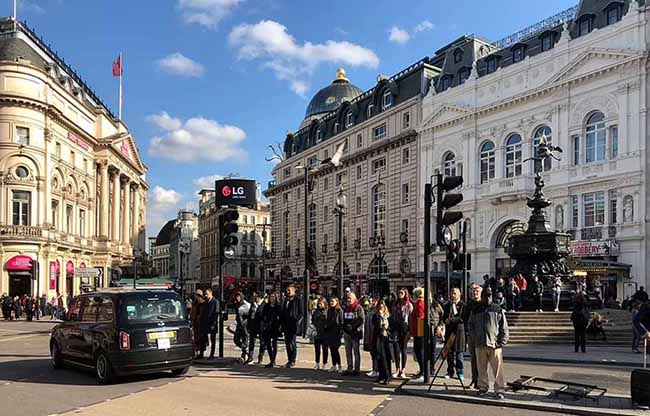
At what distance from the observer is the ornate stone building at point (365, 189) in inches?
2124

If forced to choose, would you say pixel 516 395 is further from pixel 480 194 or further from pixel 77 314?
pixel 480 194

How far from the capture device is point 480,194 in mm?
45500

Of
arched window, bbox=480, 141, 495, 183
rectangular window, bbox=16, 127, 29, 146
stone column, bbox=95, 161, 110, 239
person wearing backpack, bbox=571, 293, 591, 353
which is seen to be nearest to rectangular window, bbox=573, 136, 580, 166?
arched window, bbox=480, 141, 495, 183

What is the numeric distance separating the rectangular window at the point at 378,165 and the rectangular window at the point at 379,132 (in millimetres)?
2112

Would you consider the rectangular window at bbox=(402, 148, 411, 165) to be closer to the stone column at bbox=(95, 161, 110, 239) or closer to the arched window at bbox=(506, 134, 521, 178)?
the arched window at bbox=(506, 134, 521, 178)

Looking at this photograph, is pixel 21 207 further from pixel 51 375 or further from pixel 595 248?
pixel 595 248

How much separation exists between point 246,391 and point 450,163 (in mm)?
40925

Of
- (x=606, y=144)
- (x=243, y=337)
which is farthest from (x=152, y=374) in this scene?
(x=606, y=144)

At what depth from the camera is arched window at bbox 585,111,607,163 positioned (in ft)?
122

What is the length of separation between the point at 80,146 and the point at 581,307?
4920 cm

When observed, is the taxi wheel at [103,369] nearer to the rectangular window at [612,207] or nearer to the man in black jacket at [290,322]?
the man in black jacket at [290,322]

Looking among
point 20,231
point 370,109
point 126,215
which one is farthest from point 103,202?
point 370,109

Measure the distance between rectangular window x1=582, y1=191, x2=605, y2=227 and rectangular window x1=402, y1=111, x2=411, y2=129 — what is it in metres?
19.8

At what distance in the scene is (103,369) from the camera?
465 inches
